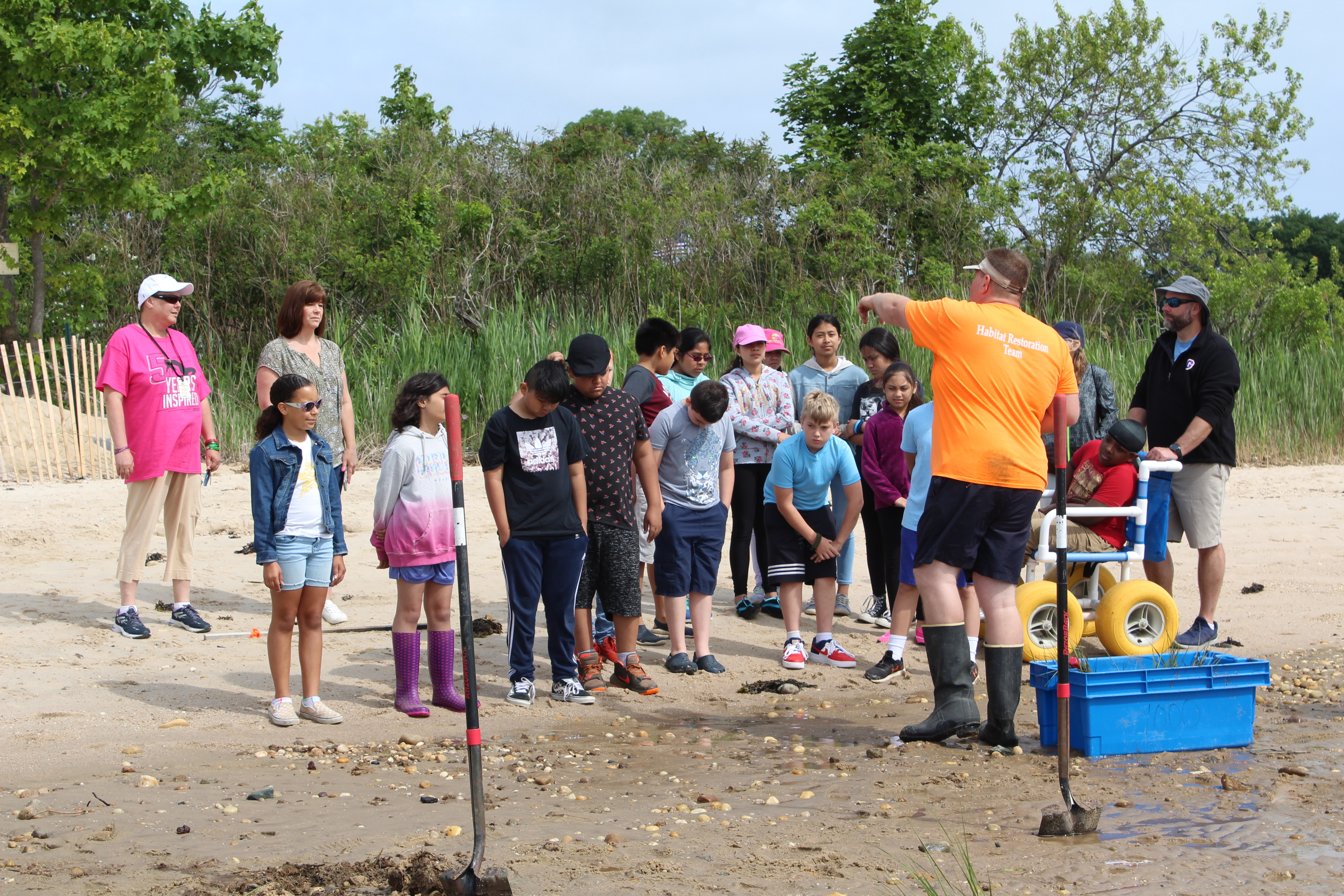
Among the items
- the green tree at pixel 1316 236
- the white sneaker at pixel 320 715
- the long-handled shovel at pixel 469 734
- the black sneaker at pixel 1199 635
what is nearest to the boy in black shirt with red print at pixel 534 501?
the white sneaker at pixel 320 715

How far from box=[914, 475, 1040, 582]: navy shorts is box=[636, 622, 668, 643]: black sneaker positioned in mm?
2717

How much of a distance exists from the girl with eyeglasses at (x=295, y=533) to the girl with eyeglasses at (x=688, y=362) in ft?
8.58

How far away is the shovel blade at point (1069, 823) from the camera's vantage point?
394 centimetres

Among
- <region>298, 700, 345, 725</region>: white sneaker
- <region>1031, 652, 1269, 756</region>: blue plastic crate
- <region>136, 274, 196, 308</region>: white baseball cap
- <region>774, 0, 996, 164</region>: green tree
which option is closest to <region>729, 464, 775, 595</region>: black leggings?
<region>1031, 652, 1269, 756</region>: blue plastic crate

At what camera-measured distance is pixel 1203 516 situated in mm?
7062

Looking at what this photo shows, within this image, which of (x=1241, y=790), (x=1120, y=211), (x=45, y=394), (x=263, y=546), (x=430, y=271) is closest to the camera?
(x=1241, y=790)

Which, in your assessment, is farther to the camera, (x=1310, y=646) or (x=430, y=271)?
(x=430, y=271)

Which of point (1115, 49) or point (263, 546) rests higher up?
point (1115, 49)

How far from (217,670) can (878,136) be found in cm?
1851

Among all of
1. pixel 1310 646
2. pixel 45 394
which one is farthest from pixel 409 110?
pixel 1310 646

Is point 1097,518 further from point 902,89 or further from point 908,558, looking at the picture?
point 902,89

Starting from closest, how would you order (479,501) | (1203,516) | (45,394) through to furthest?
1. (1203,516)
2. (479,501)
3. (45,394)

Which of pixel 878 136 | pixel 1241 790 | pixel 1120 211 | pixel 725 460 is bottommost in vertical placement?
pixel 1241 790

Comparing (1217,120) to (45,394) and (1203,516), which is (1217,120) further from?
(45,394)
